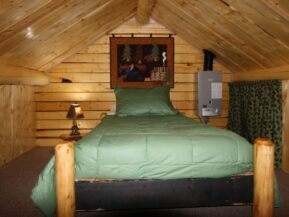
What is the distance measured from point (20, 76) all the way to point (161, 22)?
231cm

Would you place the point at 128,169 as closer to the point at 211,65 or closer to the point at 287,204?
the point at 287,204

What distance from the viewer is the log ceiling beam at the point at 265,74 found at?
313cm

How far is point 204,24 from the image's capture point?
3412 mm

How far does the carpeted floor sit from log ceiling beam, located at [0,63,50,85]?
1.06m

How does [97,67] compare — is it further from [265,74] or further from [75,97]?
[265,74]

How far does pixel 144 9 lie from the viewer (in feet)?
12.3

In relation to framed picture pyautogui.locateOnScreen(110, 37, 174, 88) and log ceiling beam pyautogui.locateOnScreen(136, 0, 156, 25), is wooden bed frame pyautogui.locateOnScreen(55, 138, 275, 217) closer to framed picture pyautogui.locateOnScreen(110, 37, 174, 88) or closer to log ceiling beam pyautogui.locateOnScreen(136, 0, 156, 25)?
log ceiling beam pyautogui.locateOnScreen(136, 0, 156, 25)

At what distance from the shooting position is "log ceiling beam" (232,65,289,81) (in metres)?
3.13

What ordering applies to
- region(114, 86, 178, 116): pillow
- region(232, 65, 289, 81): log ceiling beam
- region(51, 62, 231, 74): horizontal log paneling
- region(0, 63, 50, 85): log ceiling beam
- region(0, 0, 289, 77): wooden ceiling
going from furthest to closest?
region(51, 62, 231, 74): horizontal log paneling
region(114, 86, 178, 116): pillow
region(232, 65, 289, 81): log ceiling beam
region(0, 63, 50, 85): log ceiling beam
region(0, 0, 289, 77): wooden ceiling

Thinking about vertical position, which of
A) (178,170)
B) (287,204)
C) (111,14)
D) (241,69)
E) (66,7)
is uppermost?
(111,14)

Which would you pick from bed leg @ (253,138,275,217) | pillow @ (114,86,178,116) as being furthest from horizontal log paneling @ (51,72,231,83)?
bed leg @ (253,138,275,217)

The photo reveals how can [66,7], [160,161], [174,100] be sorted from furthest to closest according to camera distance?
[174,100], [66,7], [160,161]

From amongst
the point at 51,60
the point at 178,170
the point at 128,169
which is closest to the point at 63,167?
the point at 128,169

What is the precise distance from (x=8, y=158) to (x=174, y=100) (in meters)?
2.65
